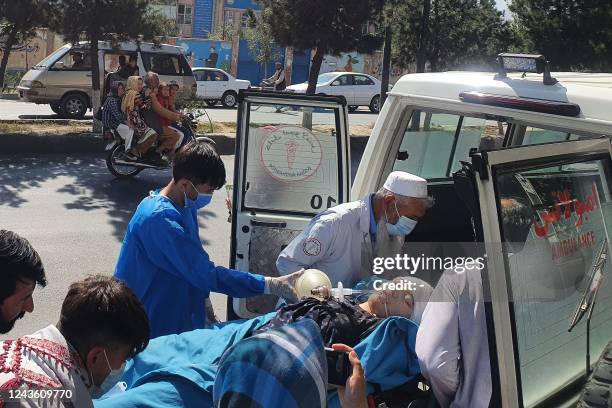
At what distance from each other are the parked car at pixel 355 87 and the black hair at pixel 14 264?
23841 millimetres

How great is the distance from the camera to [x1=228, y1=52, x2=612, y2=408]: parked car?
2.23 meters

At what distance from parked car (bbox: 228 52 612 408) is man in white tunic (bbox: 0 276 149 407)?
1.09 m

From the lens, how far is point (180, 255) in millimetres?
3561

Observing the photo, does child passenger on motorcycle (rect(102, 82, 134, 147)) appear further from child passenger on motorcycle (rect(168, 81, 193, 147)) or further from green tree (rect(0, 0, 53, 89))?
green tree (rect(0, 0, 53, 89))

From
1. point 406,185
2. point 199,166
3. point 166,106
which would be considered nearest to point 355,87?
point 166,106

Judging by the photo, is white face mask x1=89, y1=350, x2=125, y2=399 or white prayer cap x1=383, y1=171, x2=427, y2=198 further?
white prayer cap x1=383, y1=171, x2=427, y2=198

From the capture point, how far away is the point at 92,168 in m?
12.4

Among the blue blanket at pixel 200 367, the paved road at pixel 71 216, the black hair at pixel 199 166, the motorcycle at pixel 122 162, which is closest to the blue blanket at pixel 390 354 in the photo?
the blue blanket at pixel 200 367

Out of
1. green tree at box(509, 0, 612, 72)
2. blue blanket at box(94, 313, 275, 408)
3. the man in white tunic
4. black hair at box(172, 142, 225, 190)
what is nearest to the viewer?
the man in white tunic

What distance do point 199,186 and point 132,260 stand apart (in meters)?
0.49

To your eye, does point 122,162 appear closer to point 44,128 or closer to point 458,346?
point 44,128

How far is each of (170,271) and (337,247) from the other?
925 mm

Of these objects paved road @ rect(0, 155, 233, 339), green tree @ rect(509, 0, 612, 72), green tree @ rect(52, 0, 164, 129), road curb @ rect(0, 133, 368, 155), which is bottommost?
paved road @ rect(0, 155, 233, 339)

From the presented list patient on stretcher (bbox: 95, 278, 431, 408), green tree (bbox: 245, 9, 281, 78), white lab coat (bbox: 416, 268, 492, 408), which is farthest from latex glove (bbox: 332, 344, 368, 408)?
green tree (bbox: 245, 9, 281, 78)
